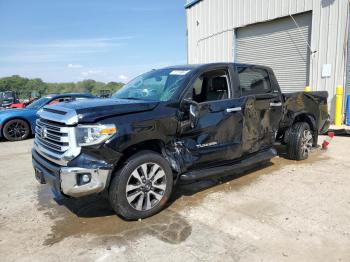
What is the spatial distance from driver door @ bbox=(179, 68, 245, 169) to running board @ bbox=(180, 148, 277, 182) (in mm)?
91

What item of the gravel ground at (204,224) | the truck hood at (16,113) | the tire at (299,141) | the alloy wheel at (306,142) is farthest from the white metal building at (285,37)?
the truck hood at (16,113)

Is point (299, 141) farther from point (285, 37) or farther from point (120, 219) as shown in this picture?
point (285, 37)

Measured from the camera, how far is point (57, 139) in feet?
11.9

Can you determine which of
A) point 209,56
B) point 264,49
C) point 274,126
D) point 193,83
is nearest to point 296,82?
point 264,49

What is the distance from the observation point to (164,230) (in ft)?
11.7

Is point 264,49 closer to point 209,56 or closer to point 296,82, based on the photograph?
point 296,82

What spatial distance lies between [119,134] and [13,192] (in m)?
2.60

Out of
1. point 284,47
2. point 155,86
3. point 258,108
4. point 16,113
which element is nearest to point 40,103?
point 16,113

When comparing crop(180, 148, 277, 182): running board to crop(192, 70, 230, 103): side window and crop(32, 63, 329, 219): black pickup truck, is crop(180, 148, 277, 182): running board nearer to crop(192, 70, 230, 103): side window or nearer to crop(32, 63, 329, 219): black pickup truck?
crop(32, 63, 329, 219): black pickup truck

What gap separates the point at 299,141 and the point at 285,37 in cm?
712

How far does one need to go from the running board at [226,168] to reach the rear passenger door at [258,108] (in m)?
0.10

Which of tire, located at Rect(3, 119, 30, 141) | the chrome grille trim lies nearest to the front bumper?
the chrome grille trim

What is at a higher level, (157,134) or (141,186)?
(157,134)

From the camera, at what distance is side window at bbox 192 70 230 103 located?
4770 millimetres
